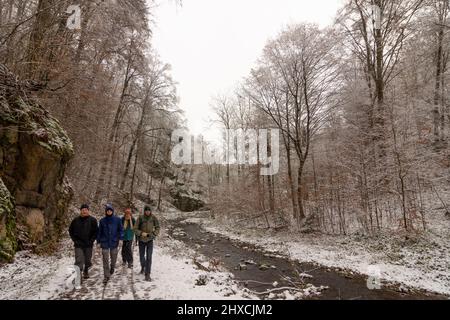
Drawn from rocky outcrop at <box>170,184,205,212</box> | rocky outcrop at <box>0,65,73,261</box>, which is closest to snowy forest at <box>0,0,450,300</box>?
rocky outcrop at <box>0,65,73,261</box>

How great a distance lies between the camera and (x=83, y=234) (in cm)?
608

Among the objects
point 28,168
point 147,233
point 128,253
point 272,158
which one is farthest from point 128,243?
point 272,158

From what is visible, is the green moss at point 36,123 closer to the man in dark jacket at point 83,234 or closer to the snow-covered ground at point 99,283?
the man in dark jacket at point 83,234

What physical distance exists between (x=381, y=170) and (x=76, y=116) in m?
14.2

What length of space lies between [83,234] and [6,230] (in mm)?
1672

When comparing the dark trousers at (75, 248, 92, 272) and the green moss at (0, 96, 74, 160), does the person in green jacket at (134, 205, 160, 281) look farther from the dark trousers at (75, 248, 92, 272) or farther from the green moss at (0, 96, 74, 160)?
the green moss at (0, 96, 74, 160)

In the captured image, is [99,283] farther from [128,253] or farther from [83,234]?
[128,253]

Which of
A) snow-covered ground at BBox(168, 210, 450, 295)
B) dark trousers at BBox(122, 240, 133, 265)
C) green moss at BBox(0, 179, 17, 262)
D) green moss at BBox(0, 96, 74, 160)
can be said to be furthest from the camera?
snow-covered ground at BBox(168, 210, 450, 295)

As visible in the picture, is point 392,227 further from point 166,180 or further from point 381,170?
point 166,180

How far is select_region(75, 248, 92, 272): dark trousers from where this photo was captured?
6.06 metres

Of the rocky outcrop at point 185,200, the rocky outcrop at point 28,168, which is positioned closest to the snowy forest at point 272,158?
the rocky outcrop at point 28,168

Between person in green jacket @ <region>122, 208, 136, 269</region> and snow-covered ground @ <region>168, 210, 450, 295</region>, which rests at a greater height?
person in green jacket @ <region>122, 208, 136, 269</region>

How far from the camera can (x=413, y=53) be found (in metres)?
16.9
